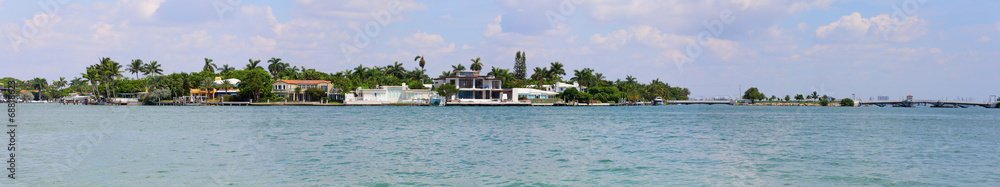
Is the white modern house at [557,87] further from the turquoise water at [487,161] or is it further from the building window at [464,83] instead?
the turquoise water at [487,161]

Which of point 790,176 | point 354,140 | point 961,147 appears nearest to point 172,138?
point 354,140

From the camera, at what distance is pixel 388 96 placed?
139m

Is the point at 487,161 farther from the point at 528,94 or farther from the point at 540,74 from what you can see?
the point at 540,74

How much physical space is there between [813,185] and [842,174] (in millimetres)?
3120

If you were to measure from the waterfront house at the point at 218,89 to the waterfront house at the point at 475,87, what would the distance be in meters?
43.4

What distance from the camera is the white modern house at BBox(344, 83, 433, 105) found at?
136625mm

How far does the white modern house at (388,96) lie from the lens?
13662 cm

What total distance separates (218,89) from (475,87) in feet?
175

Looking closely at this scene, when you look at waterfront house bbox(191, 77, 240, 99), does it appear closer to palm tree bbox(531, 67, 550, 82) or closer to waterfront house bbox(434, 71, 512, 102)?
waterfront house bbox(434, 71, 512, 102)

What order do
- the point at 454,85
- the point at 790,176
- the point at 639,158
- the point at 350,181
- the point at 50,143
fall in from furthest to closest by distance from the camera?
the point at 454,85, the point at 50,143, the point at 639,158, the point at 790,176, the point at 350,181

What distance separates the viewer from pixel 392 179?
765 inches

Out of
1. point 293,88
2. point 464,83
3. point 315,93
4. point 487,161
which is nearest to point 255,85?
point 293,88

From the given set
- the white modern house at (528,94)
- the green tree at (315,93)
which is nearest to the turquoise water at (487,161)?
the green tree at (315,93)

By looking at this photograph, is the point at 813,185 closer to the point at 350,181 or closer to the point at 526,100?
the point at 350,181
